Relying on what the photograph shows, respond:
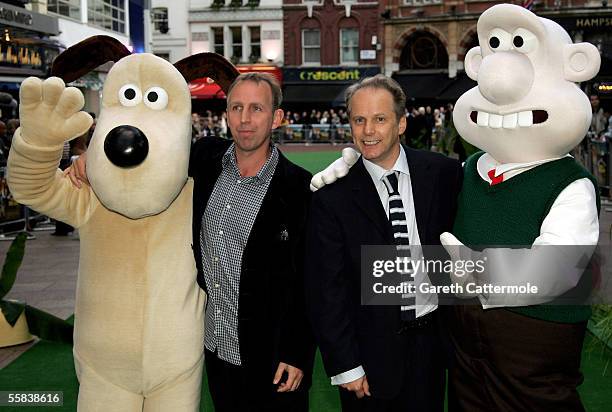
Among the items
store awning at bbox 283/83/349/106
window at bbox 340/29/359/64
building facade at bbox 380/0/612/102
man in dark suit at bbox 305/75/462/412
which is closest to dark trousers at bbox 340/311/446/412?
man in dark suit at bbox 305/75/462/412

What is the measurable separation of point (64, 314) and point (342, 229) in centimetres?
416

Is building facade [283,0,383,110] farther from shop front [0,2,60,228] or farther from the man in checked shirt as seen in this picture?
the man in checked shirt

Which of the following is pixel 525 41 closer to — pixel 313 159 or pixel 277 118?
pixel 277 118

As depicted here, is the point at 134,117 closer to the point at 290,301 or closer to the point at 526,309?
the point at 290,301

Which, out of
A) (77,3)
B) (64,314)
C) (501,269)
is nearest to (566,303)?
(501,269)

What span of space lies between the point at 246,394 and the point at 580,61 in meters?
1.83

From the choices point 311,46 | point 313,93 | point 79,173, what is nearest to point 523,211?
point 79,173

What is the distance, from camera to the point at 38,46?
13.4 m

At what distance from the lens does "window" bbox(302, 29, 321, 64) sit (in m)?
31.6

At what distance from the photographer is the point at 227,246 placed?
2.86m

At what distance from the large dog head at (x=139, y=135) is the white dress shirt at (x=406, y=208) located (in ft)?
2.50

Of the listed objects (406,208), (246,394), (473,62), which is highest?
(473,62)

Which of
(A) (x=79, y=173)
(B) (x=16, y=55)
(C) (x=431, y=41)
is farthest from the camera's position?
(C) (x=431, y=41)
